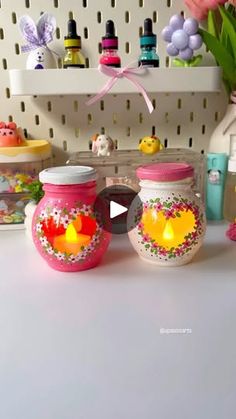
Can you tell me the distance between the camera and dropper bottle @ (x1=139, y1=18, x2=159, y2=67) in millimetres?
719

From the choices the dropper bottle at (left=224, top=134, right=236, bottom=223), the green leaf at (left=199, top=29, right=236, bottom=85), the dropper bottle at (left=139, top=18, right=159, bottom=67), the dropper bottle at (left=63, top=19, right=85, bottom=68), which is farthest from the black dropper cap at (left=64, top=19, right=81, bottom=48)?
the dropper bottle at (left=224, top=134, right=236, bottom=223)

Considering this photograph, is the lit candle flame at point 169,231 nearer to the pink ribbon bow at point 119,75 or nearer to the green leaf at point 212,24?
the pink ribbon bow at point 119,75

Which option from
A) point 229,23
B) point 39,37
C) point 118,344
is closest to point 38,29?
point 39,37

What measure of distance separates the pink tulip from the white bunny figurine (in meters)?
0.26

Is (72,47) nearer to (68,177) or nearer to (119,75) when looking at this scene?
(119,75)

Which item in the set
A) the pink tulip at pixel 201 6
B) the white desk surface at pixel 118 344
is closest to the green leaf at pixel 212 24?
the pink tulip at pixel 201 6

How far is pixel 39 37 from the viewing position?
0.73 meters

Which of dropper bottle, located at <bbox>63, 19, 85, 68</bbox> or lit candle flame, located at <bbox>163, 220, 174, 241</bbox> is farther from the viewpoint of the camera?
dropper bottle, located at <bbox>63, 19, 85, 68</bbox>

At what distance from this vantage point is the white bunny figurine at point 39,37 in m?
0.72

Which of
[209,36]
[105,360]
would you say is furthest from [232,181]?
[105,360]

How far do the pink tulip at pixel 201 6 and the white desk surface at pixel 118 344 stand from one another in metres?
0.48

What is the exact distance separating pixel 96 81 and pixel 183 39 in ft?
0.54

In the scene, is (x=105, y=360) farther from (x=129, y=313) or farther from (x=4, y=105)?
(x=4, y=105)
